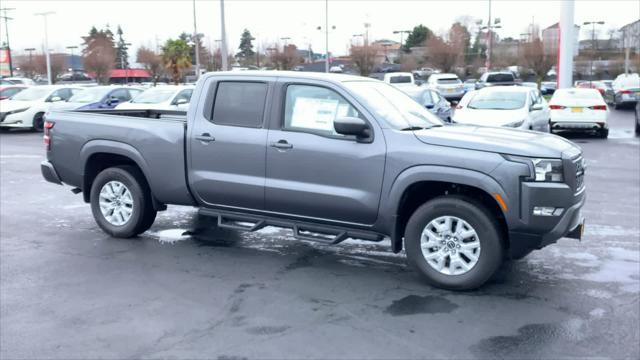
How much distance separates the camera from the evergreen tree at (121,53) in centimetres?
9400

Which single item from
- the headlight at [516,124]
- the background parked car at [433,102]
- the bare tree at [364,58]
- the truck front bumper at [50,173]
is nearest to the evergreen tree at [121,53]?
the bare tree at [364,58]

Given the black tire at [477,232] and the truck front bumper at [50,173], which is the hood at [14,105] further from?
the black tire at [477,232]

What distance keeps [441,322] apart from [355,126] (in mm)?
1879

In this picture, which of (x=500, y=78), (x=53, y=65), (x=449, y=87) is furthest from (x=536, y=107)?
(x=53, y=65)

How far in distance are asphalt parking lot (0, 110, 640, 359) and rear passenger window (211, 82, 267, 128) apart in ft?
4.70

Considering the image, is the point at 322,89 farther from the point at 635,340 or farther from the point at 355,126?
the point at 635,340

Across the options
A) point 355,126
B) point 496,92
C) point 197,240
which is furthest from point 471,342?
point 496,92

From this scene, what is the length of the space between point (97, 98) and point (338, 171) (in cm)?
1814

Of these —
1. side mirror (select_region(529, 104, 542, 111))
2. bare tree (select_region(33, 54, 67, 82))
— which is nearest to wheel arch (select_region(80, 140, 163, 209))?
side mirror (select_region(529, 104, 542, 111))

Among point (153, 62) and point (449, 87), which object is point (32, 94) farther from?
point (153, 62)

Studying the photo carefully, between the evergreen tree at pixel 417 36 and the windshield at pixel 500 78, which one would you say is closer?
the windshield at pixel 500 78

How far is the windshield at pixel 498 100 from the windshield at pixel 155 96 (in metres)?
9.41

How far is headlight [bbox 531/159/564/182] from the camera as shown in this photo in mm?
5570

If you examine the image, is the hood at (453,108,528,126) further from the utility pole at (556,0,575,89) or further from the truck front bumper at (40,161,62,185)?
the utility pole at (556,0,575,89)
